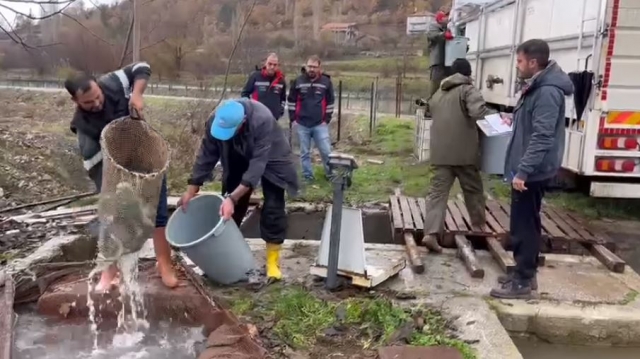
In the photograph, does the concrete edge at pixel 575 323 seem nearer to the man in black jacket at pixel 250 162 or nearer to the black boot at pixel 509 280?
the black boot at pixel 509 280

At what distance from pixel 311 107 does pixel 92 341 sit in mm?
4828

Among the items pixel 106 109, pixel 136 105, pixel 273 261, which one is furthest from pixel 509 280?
pixel 106 109

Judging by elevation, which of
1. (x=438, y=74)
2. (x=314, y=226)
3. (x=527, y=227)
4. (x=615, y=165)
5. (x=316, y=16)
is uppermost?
(x=316, y=16)

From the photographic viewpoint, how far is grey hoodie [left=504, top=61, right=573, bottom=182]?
151 inches

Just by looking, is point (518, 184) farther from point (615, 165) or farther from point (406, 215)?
point (615, 165)

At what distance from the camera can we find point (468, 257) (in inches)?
187

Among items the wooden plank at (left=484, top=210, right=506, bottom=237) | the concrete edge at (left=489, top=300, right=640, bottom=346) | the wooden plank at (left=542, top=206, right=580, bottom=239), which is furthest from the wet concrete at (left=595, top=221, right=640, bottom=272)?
the concrete edge at (left=489, top=300, right=640, bottom=346)

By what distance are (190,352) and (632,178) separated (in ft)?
14.8

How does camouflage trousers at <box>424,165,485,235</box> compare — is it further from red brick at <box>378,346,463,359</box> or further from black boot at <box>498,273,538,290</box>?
red brick at <box>378,346,463,359</box>

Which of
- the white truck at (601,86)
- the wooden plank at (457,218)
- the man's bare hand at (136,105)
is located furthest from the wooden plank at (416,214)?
the man's bare hand at (136,105)

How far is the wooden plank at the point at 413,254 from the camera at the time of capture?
461 centimetres

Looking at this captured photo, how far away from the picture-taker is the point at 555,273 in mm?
4691

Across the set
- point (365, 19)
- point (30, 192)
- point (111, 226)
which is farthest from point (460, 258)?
point (365, 19)

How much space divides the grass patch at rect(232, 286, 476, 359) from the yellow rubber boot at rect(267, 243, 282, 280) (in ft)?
1.01
